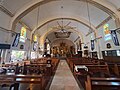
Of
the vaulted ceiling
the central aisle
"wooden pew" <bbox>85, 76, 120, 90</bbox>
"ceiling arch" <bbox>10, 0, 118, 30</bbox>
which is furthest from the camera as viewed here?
"ceiling arch" <bbox>10, 0, 118, 30</bbox>

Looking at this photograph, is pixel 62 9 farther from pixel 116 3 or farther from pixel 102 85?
pixel 102 85

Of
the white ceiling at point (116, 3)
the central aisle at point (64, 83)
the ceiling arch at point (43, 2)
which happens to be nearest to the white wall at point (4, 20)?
the ceiling arch at point (43, 2)

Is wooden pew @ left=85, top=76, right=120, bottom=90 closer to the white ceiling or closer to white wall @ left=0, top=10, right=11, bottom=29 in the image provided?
the white ceiling

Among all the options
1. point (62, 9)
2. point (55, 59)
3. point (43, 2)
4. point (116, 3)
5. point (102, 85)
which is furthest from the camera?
point (62, 9)

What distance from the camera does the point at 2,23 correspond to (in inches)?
247

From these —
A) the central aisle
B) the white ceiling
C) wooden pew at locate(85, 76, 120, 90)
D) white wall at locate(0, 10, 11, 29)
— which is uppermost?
the white ceiling

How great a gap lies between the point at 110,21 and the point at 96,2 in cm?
227

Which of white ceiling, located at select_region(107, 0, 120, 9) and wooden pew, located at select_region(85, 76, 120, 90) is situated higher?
white ceiling, located at select_region(107, 0, 120, 9)

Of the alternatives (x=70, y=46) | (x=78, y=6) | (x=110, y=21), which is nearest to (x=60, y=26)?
(x=78, y=6)

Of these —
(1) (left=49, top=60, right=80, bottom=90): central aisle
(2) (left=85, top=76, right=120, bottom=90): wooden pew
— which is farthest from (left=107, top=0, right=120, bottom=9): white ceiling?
(2) (left=85, top=76, right=120, bottom=90): wooden pew

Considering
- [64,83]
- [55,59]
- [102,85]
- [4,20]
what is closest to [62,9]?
[55,59]

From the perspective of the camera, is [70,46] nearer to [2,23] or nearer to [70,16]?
[70,16]

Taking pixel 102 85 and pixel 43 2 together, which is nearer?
pixel 102 85

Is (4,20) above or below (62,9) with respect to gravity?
below
